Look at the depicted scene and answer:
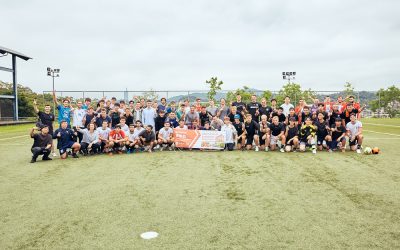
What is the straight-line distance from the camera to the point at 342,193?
5.12 metres

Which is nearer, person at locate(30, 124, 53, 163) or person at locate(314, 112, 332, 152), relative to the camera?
person at locate(30, 124, 53, 163)

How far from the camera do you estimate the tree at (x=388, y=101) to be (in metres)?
33.7

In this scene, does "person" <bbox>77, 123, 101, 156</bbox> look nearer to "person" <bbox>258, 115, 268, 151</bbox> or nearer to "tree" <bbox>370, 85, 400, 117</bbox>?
"person" <bbox>258, 115, 268, 151</bbox>

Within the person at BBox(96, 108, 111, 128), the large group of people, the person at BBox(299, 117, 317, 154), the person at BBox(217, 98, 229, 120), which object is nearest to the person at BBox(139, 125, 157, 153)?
the large group of people

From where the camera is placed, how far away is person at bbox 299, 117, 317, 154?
9.70 m

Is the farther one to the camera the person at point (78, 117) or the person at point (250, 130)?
the person at point (78, 117)

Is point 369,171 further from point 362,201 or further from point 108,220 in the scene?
point 108,220

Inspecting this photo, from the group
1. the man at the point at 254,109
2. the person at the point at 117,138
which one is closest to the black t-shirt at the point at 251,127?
the man at the point at 254,109

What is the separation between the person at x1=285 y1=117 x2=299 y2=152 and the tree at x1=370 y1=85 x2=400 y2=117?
90.7 ft

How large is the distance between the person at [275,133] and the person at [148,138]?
389 cm

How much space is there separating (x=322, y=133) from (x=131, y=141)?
21.0 ft

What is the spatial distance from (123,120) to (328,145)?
700 centimetres

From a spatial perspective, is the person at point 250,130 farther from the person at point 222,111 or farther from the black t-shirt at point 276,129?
the person at point 222,111

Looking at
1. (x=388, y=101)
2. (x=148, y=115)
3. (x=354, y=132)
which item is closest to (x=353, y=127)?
(x=354, y=132)
